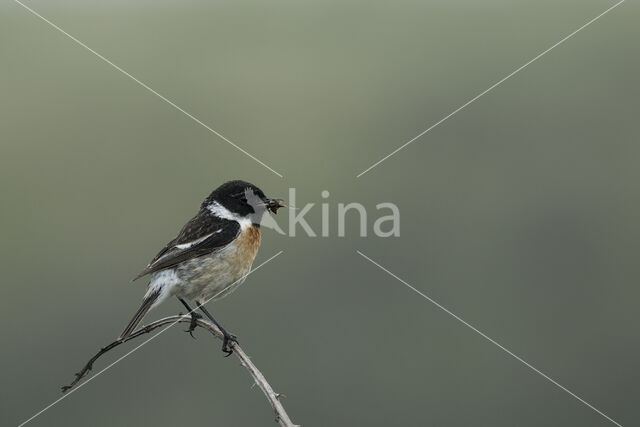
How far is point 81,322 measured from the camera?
55.6 metres

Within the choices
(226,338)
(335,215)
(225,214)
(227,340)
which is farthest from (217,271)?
(335,215)

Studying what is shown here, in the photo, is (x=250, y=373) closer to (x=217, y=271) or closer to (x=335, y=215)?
(x=217, y=271)

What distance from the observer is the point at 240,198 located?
8.20 meters

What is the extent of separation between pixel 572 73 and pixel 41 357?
89.4m

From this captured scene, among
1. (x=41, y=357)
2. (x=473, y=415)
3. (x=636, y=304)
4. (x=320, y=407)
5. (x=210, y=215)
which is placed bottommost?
(x=636, y=304)

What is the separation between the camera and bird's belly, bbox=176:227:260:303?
8016 millimetres

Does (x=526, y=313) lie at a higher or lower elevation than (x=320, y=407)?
lower

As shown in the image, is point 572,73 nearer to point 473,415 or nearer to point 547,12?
point 547,12

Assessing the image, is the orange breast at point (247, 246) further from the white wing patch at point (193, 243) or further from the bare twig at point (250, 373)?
the bare twig at point (250, 373)

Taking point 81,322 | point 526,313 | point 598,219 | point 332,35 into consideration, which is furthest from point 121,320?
point 332,35

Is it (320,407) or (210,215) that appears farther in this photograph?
(320,407)

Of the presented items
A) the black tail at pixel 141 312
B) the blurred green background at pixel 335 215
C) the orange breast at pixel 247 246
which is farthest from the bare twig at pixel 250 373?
the blurred green background at pixel 335 215

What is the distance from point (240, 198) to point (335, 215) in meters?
41.3

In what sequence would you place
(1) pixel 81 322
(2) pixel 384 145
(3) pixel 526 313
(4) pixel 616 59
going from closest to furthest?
(1) pixel 81 322, (3) pixel 526 313, (2) pixel 384 145, (4) pixel 616 59
